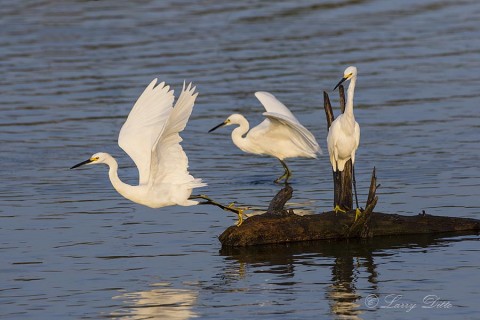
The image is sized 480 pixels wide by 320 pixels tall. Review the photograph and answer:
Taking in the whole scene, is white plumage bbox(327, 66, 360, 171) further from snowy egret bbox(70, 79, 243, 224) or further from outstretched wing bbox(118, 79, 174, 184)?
outstretched wing bbox(118, 79, 174, 184)

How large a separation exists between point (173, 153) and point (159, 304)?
223cm

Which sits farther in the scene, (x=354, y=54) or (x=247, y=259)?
(x=354, y=54)

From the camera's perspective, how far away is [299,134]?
1616 centimetres

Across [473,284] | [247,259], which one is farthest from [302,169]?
[473,284]

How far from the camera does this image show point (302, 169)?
718 inches

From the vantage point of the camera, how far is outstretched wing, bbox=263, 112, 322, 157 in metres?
15.5

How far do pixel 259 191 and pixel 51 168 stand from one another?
3.40 metres

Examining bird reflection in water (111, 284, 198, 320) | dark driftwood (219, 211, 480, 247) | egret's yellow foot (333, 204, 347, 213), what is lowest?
bird reflection in water (111, 284, 198, 320)

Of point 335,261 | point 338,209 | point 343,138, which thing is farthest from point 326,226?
point 343,138

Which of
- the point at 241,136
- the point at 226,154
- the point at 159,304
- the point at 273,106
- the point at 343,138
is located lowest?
the point at 159,304

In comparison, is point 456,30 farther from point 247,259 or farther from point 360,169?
point 247,259
